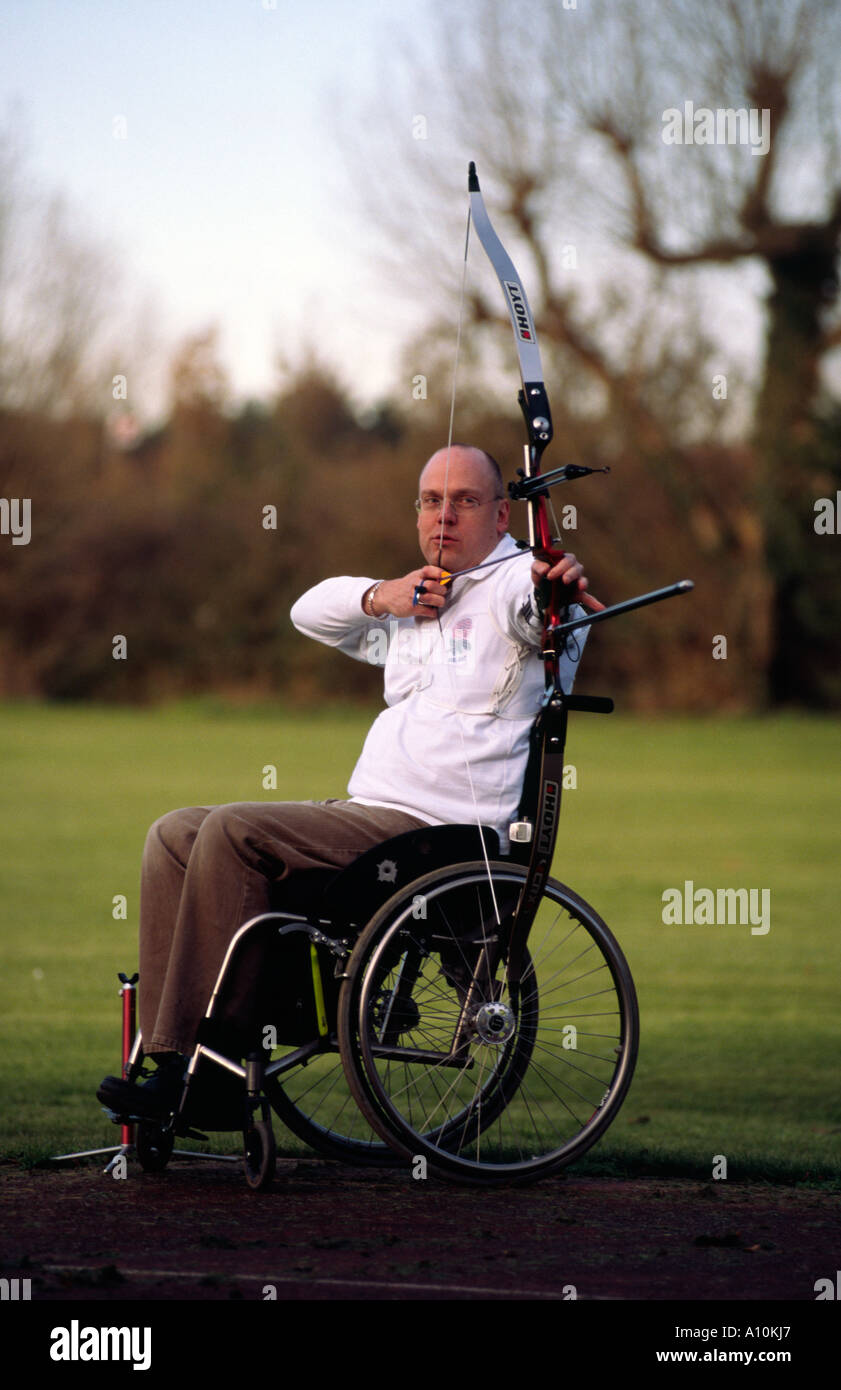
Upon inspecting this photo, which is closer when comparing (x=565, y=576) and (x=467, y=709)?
(x=565, y=576)

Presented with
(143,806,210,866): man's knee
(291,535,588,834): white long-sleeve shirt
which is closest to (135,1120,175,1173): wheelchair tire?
(143,806,210,866): man's knee

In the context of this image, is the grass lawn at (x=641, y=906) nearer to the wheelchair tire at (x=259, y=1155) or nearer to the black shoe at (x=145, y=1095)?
the black shoe at (x=145, y=1095)

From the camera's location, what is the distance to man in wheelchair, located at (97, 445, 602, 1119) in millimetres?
4266

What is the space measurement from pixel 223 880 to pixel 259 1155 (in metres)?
0.65

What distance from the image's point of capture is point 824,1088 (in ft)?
21.4

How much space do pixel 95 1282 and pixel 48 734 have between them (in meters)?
23.8

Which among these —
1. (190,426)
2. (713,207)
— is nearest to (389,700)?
(713,207)

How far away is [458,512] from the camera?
474cm

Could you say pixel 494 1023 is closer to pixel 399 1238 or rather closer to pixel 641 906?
pixel 399 1238

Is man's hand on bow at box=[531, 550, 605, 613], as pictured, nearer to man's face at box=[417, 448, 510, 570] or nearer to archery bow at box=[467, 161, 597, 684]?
archery bow at box=[467, 161, 597, 684]

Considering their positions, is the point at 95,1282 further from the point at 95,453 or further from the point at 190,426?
the point at 190,426

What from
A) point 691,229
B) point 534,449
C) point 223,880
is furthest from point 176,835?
point 691,229

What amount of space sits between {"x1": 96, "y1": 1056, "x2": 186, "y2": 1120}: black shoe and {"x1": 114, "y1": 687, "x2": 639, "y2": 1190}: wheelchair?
4 centimetres

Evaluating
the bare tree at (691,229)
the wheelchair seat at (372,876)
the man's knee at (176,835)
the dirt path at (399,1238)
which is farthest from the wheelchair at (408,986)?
the bare tree at (691,229)
